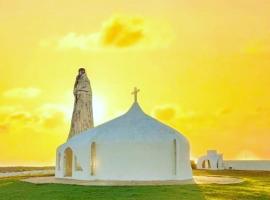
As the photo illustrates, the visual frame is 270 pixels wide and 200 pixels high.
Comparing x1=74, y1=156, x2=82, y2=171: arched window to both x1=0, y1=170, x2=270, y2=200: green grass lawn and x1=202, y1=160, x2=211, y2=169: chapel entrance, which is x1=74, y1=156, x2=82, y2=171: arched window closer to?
x1=0, y1=170, x2=270, y2=200: green grass lawn

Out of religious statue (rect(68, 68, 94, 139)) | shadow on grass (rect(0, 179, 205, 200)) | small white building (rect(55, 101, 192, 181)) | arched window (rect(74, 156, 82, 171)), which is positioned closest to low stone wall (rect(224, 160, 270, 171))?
religious statue (rect(68, 68, 94, 139))

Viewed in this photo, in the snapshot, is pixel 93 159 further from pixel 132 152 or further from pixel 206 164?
pixel 206 164

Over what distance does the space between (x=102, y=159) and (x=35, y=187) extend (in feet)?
16.5

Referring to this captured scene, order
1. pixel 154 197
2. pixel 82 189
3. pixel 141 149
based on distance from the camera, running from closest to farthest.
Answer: pixel 154 197
pixel 82 189
pixel 141 149

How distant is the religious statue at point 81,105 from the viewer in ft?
128

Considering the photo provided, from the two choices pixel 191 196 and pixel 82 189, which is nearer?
pixel 191 196

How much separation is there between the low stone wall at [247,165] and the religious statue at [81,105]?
50.2 ft

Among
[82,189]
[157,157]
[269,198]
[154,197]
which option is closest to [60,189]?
[82,189]

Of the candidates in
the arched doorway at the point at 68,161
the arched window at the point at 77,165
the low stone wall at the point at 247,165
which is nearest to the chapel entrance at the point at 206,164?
the low stone wall at the point at 247,165

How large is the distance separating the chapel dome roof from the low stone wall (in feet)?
59.7

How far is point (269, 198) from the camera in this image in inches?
715

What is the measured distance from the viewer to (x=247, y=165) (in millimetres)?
45125

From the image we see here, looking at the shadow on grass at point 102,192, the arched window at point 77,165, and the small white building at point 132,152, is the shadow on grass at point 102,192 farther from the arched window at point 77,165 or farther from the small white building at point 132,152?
the arched window at point 77,165

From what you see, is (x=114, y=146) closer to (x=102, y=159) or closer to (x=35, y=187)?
(x=102, y=159)
